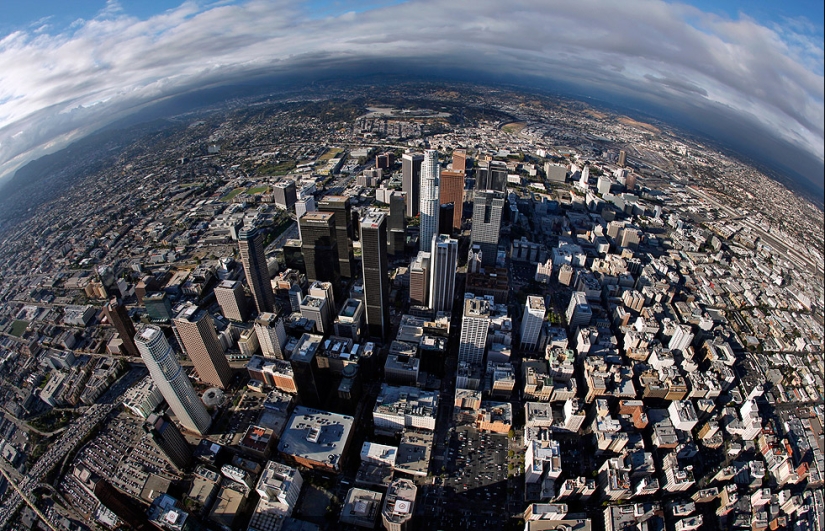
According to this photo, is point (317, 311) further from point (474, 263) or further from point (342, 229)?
point (474, 263)

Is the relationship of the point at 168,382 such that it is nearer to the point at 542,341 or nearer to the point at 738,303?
the point at 542,341

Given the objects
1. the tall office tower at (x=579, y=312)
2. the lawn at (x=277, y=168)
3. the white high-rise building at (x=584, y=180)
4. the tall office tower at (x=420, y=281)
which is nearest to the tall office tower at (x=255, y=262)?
the tall office tower at (x=420, y=281)

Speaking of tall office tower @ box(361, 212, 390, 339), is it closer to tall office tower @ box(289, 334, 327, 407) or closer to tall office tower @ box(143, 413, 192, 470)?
tall office tower @ box(289, 334, 327, 407)

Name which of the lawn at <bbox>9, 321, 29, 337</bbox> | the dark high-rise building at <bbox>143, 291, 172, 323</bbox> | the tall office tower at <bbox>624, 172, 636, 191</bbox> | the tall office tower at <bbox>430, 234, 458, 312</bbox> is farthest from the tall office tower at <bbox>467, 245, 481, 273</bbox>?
the tall office tower at <bbox>624, 172, 636, 191</bbox>

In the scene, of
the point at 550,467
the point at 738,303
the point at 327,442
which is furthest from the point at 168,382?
the point at 738,303

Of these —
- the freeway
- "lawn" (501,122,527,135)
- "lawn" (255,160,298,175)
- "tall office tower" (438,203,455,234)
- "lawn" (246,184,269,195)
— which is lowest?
the freeway

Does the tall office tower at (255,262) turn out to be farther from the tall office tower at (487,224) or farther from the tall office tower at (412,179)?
the tall office tower at (412,179)

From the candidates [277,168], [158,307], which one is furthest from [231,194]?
[158,307]
